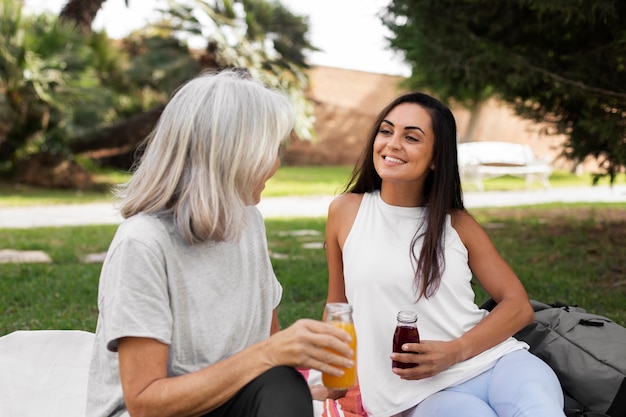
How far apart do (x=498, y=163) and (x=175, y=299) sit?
17928 millimetres

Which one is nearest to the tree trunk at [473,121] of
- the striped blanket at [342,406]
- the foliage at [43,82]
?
the foliage at [43,82]

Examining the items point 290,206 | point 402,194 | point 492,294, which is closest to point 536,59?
point 402,194

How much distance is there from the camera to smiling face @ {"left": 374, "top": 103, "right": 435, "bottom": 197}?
9.19 feet

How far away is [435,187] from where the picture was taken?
111 inches

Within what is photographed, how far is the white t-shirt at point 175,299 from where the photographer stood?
1789 millimetres

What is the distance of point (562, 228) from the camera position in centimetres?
958

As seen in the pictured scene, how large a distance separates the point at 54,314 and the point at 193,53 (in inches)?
532

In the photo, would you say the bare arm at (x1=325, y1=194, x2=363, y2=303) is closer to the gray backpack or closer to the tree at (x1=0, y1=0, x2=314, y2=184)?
the gray backpack

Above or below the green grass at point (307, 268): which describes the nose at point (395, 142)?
above

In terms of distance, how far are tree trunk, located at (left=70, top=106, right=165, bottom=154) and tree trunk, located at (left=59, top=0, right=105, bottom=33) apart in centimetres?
214

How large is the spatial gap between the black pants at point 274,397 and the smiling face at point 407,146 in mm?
1166

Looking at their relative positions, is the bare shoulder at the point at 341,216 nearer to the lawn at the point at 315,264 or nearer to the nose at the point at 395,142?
the nose at the point at 395,142

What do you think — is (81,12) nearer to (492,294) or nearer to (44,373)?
(44,373)

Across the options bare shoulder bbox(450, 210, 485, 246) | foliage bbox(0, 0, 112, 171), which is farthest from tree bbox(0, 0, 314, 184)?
bare shoulder bbox(450, 210, 485, 246)
